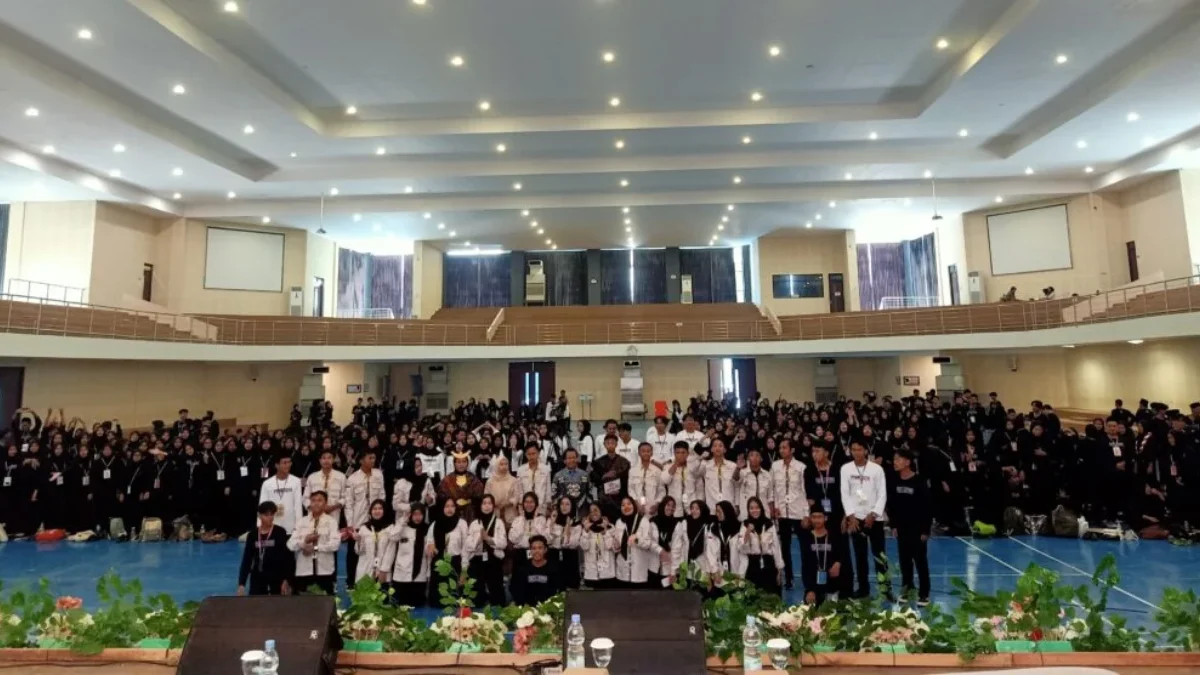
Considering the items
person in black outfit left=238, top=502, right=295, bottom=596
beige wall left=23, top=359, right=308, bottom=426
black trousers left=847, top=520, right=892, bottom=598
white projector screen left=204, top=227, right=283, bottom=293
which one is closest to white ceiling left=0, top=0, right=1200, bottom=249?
white projector screen left=204, top=227, right=283, bottom=293

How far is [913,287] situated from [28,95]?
3137cm

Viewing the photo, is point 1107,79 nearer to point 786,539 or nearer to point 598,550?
point 786,539

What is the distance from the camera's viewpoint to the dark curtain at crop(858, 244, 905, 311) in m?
29.3

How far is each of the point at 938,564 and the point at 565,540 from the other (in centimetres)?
492

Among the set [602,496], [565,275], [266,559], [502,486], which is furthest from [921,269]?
[266,559]

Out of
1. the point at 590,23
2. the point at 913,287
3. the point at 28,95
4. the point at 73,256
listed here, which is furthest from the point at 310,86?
the point at 913,287

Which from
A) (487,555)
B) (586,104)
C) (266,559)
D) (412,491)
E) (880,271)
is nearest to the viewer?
(266,559)

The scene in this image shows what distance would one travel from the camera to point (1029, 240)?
71.3 ft

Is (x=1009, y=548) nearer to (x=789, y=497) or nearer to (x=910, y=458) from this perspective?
(x=910, y=458)

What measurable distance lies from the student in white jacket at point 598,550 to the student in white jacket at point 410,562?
1.71 metres

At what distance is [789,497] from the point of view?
6953 mm

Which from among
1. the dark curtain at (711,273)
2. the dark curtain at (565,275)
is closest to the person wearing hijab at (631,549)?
the dark curtain at (565,275)

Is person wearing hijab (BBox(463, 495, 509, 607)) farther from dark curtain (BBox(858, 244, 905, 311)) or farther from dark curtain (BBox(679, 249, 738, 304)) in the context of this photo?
dark curtain (BBox(858, 244, 905, 311))

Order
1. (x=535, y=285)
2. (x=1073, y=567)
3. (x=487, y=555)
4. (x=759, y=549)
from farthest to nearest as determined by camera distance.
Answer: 1. (x=535, y=285)
2. (x=1073, y=567)
3. (x=487, y=555)
4. (x=759, y=549)
